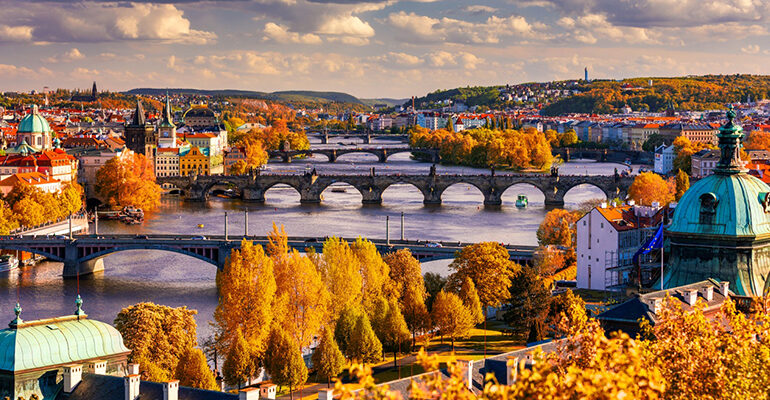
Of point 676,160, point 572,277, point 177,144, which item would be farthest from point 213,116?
point 572,277

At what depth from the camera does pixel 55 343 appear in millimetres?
17125

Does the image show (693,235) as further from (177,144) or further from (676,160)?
(177,144)

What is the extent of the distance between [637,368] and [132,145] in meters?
81.0

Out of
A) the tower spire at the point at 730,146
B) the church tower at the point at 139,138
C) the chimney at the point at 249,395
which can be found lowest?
the chimney at the point at 249,395

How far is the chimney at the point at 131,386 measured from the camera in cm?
1570

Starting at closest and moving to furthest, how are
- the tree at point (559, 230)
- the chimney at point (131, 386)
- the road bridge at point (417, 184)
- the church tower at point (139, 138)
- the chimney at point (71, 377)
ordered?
the chimney at point (131, 386) < the chimney at point (71, 377) < the tree at point (559, 230) < the road bridge at point (417, 184) < the church tower at point (139, 138)

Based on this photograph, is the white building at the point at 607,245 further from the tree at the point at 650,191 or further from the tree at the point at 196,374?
the tree at the point at 650,191

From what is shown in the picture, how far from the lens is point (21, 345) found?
54.9 feet

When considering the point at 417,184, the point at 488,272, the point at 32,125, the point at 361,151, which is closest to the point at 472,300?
the point at 488,272

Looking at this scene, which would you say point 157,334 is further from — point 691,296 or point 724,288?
point 724,288

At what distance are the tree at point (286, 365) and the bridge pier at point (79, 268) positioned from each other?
1998 centimetres

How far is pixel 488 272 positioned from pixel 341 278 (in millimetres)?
4642

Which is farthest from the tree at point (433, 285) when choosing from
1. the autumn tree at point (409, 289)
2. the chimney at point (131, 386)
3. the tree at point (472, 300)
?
the chimney at point (131, 386)

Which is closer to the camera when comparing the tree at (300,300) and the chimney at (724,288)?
the chimney at (724,288)
